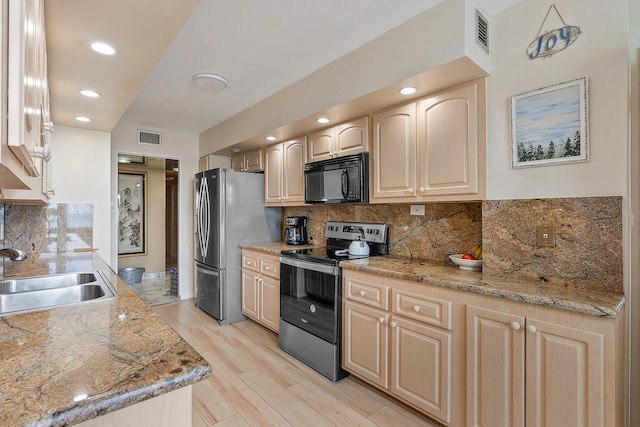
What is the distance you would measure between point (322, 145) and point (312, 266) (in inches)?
46.1

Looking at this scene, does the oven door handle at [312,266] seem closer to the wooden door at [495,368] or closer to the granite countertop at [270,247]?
the granite countertop at [270,247]

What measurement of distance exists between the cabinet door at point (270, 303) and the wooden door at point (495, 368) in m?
1.91

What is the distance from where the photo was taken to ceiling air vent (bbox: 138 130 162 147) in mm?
4250

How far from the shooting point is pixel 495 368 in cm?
161

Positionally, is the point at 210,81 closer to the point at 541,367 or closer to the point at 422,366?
the point at 422,366

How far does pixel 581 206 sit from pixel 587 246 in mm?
203

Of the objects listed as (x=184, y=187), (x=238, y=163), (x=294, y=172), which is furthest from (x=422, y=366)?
(x=184, y=187)

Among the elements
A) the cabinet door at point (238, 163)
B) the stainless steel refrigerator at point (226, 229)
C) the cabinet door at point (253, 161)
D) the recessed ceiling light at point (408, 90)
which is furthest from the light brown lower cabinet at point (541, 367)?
the cabinet door at point (238, 163)

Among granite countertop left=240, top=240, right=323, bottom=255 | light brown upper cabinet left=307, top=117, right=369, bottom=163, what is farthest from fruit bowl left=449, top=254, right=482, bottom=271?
granite countertop left=240, top=240, right=323, bottom=255

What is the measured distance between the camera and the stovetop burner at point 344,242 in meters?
2.64

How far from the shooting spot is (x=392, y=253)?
278cm

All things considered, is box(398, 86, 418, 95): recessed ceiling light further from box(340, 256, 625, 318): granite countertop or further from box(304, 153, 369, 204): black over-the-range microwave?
box(340, 256, 625, 318): granite countertop

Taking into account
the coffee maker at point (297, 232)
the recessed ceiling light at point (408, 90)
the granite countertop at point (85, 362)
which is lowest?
the granite countertop at point (85, 362)

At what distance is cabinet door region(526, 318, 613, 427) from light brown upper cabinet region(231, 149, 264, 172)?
3.24 metres
